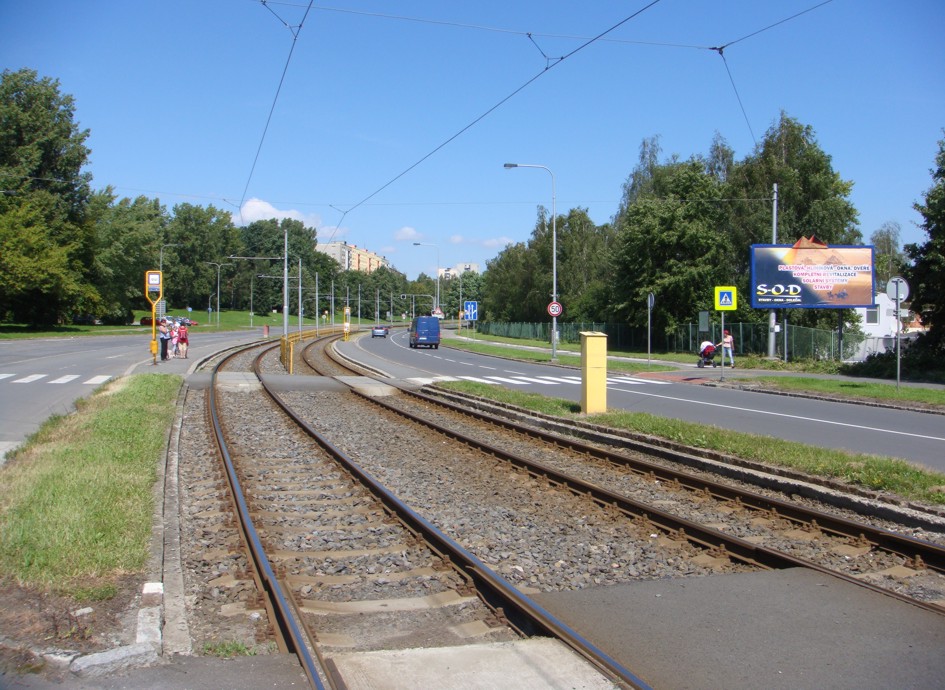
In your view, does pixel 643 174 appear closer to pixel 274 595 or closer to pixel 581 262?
pixel 581 262

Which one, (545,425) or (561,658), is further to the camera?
(545,425)

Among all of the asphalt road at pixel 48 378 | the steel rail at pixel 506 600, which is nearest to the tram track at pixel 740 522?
the steel rail at pixel 506 600

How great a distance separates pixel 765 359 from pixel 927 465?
30.0 metres

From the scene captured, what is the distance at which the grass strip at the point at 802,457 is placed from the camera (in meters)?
8.86

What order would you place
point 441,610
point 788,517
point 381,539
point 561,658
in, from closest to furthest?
point 561,658 → point 441,610 → point 381,539 → point 788,517

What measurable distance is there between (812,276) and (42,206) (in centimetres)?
6513

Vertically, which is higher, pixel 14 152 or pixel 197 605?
pixel 14 152

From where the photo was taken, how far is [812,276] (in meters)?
35.0

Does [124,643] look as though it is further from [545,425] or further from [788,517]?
[545,425]

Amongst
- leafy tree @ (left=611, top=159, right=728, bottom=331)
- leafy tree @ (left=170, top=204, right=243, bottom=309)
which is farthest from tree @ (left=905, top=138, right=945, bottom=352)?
leafy tree @ (left=170, top=204, right=243, bottom=309)

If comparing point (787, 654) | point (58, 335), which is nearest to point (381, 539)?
point (787, 654)

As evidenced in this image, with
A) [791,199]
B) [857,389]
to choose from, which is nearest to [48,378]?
[857,389]

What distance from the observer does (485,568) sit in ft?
20.1

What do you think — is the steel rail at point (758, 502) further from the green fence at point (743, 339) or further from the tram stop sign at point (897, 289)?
the tram stop sign at point (897, 289)
